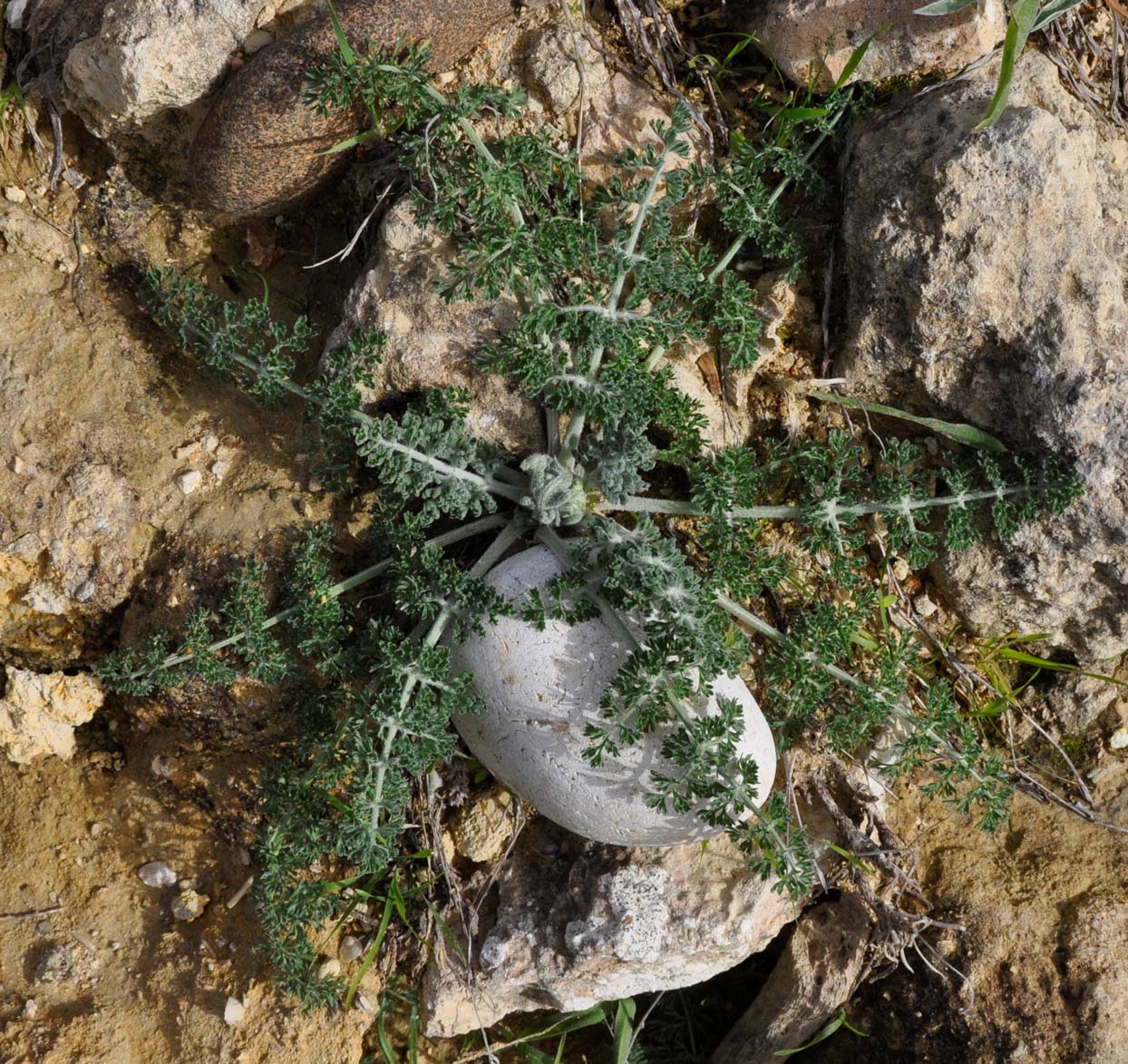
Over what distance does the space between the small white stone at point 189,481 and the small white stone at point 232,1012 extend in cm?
185

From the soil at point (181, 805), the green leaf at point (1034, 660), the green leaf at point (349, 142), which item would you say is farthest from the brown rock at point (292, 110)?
the green leaf at point (1034, 660)

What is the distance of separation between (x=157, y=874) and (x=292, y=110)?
2.82 meters

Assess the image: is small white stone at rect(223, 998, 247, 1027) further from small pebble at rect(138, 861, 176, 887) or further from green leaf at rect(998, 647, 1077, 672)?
green leaf at rect(998, 647, 1077, 672)

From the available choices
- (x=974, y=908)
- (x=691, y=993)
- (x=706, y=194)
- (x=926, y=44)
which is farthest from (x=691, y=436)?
(x=691, y=993)

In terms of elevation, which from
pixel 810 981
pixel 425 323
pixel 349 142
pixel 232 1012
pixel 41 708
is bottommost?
pixel 810 981

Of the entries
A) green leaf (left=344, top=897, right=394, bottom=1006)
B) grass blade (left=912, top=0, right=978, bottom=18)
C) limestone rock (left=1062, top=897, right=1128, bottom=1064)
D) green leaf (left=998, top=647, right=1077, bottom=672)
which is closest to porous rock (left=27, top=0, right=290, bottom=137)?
grass blade (left=912, top=0, right=978, bottom=18)

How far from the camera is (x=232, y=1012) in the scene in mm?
3848

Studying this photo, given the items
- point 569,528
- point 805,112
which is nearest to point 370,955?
point 569,528

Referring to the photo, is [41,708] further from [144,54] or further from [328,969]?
[144,54]

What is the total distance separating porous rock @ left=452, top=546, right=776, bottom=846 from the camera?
3.46 m

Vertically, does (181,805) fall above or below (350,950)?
above

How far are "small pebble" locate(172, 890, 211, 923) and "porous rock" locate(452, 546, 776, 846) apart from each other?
1381mm

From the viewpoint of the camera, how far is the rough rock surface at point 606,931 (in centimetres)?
380

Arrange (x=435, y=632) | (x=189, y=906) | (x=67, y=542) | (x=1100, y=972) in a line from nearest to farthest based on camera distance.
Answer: (x=435, y=632)
(x=1100, y=972)
(x=67, y=542)
(x=189, y=906)
